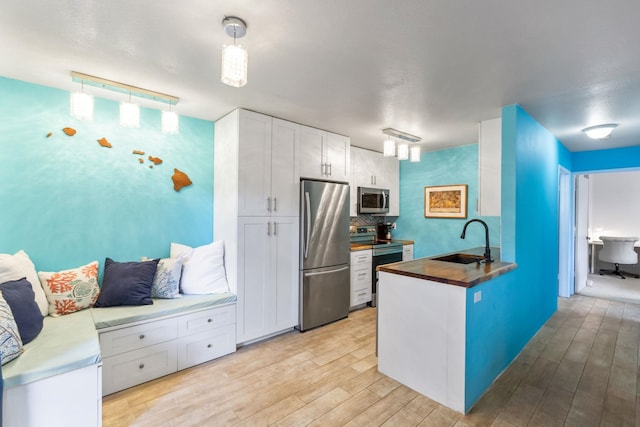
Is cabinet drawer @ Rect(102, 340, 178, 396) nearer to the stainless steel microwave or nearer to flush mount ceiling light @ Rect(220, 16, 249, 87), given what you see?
flush mount ceiling light @ Rect(220, 16, 249, 87)

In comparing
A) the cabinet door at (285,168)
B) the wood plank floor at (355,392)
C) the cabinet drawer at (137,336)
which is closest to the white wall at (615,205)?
the wood plank floor at (355,392)

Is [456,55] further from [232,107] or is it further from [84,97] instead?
[84,97]

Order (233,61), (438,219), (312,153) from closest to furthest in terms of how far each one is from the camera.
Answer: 1. (233,61)
2. (312,153)
3. (438,219)

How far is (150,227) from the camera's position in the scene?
2.94 m

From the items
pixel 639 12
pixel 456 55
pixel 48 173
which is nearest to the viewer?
pixel 639 12

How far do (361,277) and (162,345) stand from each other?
2589 millimetres

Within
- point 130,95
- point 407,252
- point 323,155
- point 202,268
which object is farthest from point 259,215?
point 407,252

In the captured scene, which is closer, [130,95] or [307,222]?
[130,95]

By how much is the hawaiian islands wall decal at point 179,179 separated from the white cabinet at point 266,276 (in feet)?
2.67

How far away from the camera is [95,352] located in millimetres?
1672

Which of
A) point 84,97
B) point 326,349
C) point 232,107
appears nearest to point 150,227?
point 84,97

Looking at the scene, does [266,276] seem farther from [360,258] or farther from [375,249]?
[375,249]

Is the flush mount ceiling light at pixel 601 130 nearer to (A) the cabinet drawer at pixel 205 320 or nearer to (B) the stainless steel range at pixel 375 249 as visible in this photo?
(B) the stainless steel range at pixel 375 249

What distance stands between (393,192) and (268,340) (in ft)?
10.7
